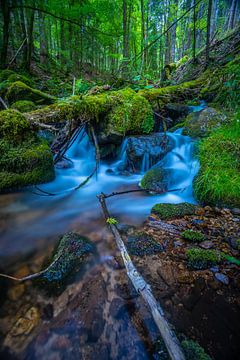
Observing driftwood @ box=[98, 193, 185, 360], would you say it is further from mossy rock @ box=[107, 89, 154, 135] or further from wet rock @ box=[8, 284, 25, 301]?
mossy rock @ box=[107, 89, 154, 135]

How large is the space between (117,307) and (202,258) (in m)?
1.14

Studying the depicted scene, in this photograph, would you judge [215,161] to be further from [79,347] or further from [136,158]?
[79,347]

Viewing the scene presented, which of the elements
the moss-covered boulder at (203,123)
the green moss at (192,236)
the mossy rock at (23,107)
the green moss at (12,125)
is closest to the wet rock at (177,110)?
the moss-covered boulder at (203,123)

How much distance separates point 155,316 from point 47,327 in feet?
3.12

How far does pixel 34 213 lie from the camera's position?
376cm

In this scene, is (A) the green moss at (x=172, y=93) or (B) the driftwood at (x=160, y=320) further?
(A) the green moss at (x=172, y=93)

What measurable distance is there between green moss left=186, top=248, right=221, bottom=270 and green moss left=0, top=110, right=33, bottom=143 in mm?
3874

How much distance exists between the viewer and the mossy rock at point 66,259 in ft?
7.36

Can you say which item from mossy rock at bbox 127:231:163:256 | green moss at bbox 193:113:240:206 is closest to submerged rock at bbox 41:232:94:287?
mossy rock at bbox 127:231:163:256

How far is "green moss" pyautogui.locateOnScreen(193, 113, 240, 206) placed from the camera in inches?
145

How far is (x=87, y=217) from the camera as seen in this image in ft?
12.0

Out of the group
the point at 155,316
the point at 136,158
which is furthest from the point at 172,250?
the point at 136,158

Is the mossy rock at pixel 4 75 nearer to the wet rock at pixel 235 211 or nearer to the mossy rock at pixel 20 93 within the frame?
the mossy rock at pixel 20 93

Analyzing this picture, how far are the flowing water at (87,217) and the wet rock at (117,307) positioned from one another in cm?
4
